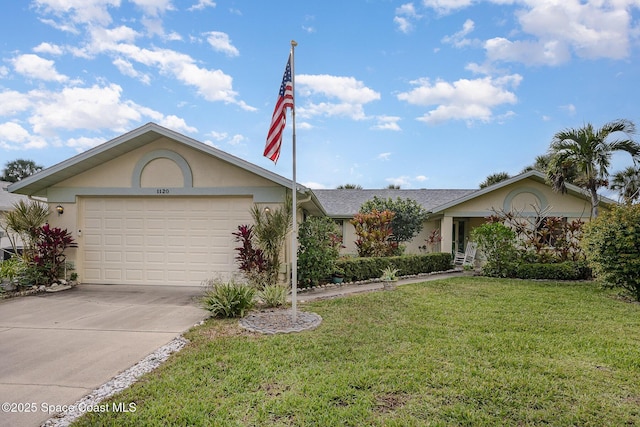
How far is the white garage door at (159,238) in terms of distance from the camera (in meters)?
10.1

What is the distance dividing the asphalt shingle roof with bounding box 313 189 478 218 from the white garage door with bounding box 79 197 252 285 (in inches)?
448

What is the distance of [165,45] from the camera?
10961 millimetres

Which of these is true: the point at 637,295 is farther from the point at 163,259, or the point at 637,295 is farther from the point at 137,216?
the point at 137,216

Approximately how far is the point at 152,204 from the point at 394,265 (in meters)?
8.33

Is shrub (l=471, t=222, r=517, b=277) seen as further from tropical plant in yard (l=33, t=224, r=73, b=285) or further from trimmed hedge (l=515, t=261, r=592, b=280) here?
tropical plant in yard (l=33, t=224, r=73, b=285)

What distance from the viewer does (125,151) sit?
401 inches

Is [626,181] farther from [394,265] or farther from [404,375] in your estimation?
[404,375]

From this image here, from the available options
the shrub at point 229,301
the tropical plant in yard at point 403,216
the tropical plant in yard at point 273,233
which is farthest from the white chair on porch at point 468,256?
the shrub at point 229,301

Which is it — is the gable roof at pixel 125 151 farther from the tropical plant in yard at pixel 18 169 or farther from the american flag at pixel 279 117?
the tropical plant in yard at pixel 18 169

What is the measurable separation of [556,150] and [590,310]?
7931mm

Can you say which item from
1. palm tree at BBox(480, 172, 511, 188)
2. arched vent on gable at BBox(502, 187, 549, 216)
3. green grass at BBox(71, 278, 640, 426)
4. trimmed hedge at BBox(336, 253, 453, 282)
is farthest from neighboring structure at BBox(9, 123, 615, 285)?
palm tree at BBox(480, 172, 511, 188)

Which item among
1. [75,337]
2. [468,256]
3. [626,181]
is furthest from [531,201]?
[75,337]

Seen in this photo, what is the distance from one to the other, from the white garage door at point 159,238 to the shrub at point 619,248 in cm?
977

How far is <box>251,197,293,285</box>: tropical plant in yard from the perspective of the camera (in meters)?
9.05
